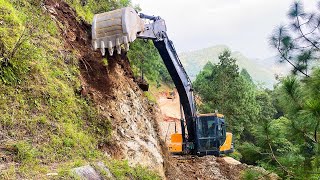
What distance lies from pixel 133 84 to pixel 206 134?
352cm

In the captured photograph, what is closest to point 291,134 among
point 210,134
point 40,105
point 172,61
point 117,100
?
point 40,105

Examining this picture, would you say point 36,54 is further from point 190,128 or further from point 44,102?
point 190,128

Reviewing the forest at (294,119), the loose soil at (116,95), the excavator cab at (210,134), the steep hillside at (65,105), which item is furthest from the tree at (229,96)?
the forest at (294,119)

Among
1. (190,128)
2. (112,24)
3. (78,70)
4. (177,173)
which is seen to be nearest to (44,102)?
(78,70)

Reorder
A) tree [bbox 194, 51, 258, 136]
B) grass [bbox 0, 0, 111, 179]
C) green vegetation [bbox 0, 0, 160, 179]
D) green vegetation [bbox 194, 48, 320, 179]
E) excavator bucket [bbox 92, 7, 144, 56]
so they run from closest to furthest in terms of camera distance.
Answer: green vegetation [bbox 194, 48, 320, 179] < green vegetation [bbox 0, 0, 160, 179] < grass [bbox 0, 0, 111, 179] < excavator bucket [bbox 92, 7, 144, 56] < tree [bbox 194, 51, 258, 136]

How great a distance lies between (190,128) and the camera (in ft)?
38.3

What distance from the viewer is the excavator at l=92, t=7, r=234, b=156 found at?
25.8 ft

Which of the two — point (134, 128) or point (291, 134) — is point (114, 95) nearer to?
point (134, 128)

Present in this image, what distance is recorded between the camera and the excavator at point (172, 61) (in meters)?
7.86

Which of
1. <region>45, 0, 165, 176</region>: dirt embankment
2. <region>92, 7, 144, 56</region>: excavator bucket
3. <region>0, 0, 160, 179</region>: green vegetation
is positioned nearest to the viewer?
<region>0, 0, 160, 179</region>: green vegetation

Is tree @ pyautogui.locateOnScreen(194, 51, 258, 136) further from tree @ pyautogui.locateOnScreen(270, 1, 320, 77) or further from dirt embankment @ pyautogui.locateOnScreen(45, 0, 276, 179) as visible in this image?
tree @ pyautogui.locateOnScreen(270, 1, 320, 77)

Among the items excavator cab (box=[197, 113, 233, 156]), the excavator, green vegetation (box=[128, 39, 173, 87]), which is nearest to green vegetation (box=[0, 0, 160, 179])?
the excavator

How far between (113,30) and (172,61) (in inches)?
116

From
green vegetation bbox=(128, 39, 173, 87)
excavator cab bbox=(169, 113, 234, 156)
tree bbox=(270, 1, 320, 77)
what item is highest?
green vegetation bbox=(128, 39, 173, 87)
